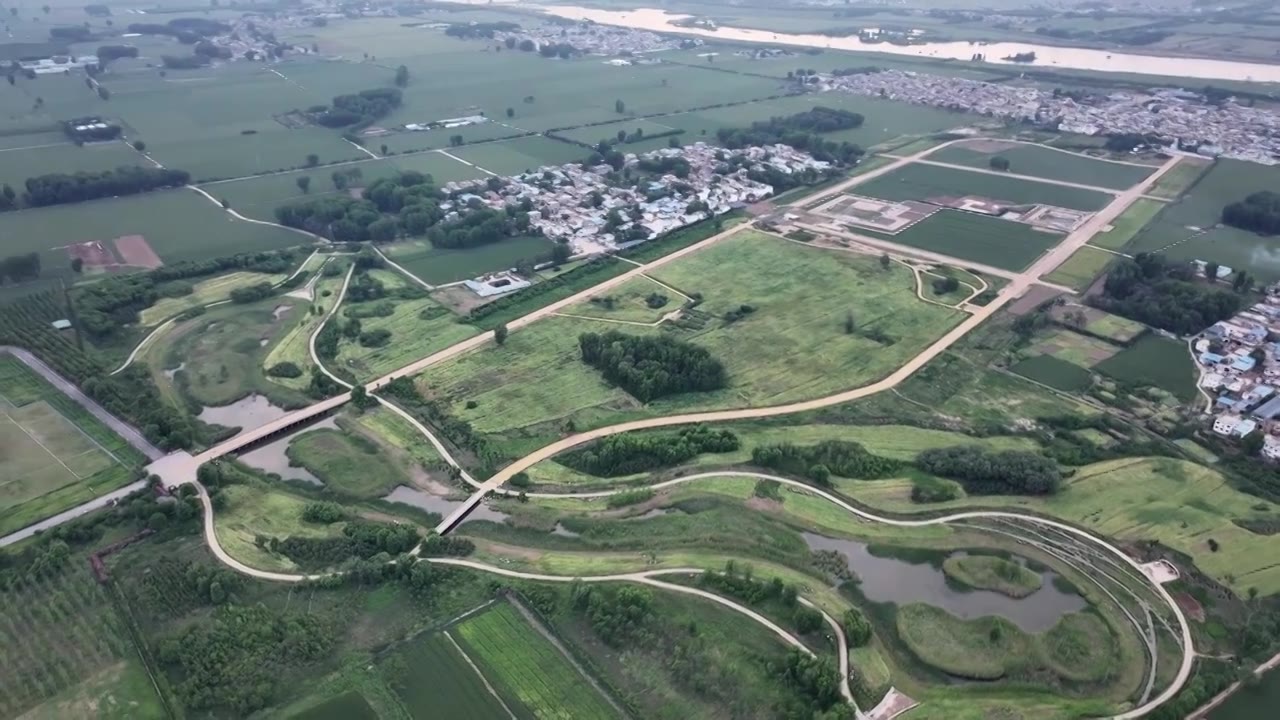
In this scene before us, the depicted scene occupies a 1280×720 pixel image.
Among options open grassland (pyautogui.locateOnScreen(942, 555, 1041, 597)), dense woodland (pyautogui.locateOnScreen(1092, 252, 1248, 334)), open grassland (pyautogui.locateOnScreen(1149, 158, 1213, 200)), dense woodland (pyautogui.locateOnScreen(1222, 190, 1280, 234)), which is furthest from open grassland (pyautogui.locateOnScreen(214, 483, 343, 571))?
open grassland (pyautogui.locateOnScreen(1149, 158, 1213, 200))

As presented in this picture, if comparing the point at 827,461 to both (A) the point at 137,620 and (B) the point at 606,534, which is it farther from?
(A) the point at 137,620

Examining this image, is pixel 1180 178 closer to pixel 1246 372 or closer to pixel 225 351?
pixel 1246 372

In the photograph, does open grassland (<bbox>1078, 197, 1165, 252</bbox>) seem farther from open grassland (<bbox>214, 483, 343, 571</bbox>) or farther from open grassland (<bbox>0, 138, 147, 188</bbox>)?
open grassland (<bbox>0, 138, 147, 188</bbox>)

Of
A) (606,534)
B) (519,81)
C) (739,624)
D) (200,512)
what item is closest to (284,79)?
Answer: (519,81)

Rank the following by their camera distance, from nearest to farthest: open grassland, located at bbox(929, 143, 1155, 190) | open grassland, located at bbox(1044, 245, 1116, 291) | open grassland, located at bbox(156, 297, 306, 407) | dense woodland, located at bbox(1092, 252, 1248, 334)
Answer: open grassland, located at bbox(156, 297, 306, 407) → dense woodland, located at bbox(1092, 252, 1248, 334) → open grassland, located at bbox(1044, 245, 1116, 291) → open grassland, located at bbox(929, 143, 1155, 190)

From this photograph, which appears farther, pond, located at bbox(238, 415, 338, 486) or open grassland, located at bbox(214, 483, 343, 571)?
pond, located at bbox(238, 415, 338, 486)

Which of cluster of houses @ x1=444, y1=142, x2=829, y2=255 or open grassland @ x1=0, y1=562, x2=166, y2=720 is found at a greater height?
cluster of houses @ x1=444, y1=142, x2=829, y2=255
